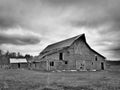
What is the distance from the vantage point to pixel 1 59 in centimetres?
6012

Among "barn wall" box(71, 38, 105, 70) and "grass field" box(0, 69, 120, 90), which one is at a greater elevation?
"barn wall" box(71, 38, 105, 70)

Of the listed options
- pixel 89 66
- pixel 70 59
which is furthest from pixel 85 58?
pixel 70 59

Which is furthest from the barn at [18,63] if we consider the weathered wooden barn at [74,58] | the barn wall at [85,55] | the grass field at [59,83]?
the grass field at [59,83]

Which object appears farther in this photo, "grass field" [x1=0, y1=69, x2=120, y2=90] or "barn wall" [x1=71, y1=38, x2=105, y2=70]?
"barn wall" [x1=71, y1=38, x2=105, y2=70]

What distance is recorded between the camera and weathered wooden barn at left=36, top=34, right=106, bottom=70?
97.7 feet

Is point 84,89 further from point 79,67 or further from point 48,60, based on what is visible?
point 79,67

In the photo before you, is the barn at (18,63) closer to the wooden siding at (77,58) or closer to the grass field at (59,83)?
the wooden siding at (77,58)

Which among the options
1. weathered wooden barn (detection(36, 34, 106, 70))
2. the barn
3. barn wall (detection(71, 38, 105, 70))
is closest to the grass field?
weathered wooden barn (detection(36, 34, 106, 70))

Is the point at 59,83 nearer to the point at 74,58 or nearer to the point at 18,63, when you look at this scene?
the point at 74,58

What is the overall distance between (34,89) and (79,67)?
24511 millimetres

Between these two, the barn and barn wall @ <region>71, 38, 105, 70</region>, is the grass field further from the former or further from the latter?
the barn

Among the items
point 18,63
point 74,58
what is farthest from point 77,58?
point 18,63

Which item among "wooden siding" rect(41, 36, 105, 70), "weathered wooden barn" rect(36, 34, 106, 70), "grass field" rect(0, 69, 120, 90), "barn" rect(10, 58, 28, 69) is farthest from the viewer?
"barn" rect(10, 58, 28, 69)

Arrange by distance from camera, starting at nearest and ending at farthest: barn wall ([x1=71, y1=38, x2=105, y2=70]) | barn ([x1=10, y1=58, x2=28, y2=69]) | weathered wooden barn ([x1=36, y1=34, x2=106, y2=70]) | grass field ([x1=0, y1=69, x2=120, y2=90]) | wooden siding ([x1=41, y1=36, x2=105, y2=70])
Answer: grass field ([x1=0, y1=69, x2=120, y2=90]) < weathered wooden barn ([x1=36, y1=34, x2=106, y2=70]) < wooden siding ([x1=41, y1=36, x2=105, y2=70]) < barn wall ([x1=71, y1=38, x2=105, y2=70]) < barn ([x1=10, y1=58, x2=28, y2=69])
